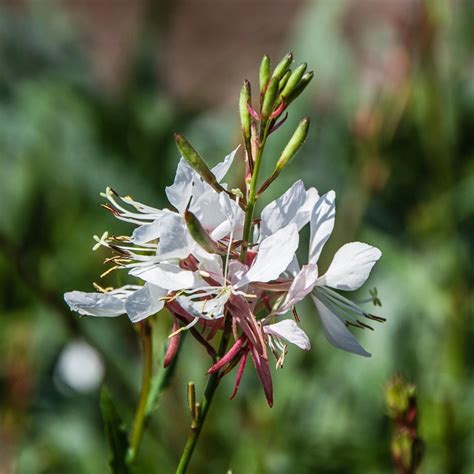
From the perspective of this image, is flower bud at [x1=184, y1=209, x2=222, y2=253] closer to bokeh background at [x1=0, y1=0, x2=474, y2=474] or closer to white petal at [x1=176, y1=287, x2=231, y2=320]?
white petal at [x1=176, y1=287, x2=231, y2=320]

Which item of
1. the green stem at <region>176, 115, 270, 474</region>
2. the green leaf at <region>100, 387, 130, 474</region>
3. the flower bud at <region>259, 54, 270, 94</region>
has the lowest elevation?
the green leaf at <region>100, 387, 130, 474</region>

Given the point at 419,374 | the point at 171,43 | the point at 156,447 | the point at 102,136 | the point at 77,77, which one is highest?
the point at 171,43

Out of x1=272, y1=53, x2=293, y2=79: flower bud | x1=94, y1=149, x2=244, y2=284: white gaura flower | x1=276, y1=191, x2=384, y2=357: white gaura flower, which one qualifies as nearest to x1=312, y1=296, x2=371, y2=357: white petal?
x1=276, y1=191, x2=384, y2=357: white gaura flower

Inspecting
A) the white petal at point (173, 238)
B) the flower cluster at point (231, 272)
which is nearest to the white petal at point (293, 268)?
the flower cluster at point (231, 272)

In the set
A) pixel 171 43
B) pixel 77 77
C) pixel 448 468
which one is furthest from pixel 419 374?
pixel 171 43

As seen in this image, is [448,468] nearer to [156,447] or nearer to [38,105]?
[156,447]

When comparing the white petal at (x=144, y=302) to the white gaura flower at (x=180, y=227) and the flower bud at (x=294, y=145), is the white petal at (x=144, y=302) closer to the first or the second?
the white gaura flower at (x=180, y=227)
